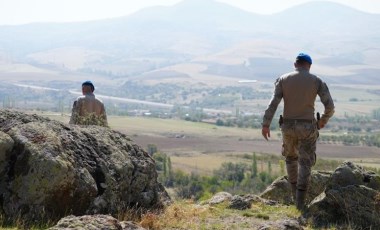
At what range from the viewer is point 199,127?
18538 centimetres

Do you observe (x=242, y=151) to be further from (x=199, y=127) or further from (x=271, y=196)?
(x=271, y=196)

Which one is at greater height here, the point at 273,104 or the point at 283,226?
the point at 273,104

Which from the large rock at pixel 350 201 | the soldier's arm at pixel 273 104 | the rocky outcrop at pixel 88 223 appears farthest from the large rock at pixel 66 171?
the large rock at pixel 350 201

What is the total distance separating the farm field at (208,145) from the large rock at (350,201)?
9031cm

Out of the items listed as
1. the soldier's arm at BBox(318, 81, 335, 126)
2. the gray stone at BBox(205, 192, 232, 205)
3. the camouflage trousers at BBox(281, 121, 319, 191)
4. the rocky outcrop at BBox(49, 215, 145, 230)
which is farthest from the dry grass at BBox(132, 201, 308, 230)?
the soldier's arm at BBox(318, 81, 335, 126)

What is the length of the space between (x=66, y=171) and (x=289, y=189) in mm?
6759

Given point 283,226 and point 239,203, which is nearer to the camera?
point 283,226

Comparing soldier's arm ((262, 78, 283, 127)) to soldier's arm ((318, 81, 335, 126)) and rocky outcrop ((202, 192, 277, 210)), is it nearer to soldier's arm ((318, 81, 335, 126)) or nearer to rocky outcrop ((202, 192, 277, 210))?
soldier's arm ((318, 81, 335, 126))

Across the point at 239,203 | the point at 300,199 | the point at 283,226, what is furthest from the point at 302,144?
the point at 283,226

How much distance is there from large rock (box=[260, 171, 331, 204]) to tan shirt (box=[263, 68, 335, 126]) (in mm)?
2327

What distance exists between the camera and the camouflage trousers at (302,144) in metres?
10.5

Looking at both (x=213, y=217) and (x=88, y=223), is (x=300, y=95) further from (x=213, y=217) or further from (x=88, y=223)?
(x=88, y=223)

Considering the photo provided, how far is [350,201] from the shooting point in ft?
31.7

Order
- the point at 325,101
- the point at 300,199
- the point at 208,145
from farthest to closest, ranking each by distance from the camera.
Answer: the point at 208,145, the point at 300,199, the point at 325,101
